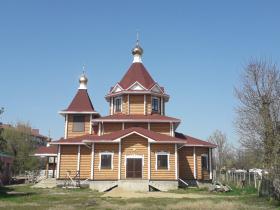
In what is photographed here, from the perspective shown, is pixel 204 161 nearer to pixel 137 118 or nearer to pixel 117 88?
pixel 137 118

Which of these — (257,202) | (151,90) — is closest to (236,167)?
(151,90)

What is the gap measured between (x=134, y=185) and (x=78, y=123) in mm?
9682

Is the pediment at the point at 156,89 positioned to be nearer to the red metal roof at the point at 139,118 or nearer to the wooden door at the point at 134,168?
the red metal roof at the point at 139,118

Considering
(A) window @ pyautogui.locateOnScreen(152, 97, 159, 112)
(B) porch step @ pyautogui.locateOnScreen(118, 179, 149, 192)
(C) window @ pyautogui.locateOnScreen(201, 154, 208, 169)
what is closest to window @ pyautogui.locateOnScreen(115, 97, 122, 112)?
(A) window @ pyautogui.locateOnScreen(152, 97, 159, 112)

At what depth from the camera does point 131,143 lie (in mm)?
28094

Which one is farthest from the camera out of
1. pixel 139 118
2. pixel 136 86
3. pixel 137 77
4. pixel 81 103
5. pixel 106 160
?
pixel 81 103

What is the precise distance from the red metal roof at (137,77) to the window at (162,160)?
683cm

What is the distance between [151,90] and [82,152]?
7.62 m

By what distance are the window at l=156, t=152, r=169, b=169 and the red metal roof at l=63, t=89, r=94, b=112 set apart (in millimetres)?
8957

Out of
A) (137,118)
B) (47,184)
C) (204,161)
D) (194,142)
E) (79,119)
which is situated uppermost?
(79,119)

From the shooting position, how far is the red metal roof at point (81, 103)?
3416 centimetres

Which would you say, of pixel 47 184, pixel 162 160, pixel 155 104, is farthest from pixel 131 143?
pixel 47 184

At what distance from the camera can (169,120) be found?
99.9ft

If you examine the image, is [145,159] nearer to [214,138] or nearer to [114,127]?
[114,127]
